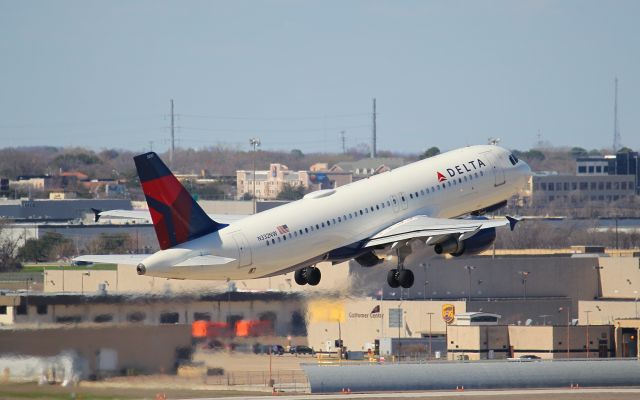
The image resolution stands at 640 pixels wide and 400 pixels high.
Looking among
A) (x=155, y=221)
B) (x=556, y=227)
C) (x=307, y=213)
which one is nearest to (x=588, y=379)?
(x=307, y=213)

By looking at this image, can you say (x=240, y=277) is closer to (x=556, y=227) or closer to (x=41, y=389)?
(x=41, y=389)

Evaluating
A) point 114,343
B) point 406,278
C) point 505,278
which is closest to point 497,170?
point 406,278

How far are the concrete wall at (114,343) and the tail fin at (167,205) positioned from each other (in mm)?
4371

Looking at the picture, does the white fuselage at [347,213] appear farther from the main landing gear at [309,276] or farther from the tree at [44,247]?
the tree at [44,247]

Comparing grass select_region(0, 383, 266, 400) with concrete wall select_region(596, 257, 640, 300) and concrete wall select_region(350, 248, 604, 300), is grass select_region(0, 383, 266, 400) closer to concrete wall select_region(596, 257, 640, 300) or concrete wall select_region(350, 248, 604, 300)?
concrete wall select_region(350, 248, 604, 300)

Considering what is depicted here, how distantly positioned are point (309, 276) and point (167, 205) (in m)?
11.6

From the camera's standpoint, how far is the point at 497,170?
296 ft

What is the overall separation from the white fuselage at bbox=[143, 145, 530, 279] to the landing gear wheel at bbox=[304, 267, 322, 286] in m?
3.11

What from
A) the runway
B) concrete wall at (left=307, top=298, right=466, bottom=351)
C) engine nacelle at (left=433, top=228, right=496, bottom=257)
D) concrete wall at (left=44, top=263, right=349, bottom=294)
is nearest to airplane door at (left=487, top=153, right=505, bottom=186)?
engine nacelle at (left=433, top=228, right=496, bottom=257)

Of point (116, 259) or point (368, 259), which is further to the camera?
point (368, 259)

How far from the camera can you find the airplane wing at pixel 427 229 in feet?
271

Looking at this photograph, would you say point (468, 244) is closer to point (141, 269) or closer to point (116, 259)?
point (116, 259)

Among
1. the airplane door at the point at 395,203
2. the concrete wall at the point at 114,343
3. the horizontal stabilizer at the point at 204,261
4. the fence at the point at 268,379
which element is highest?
the airplane door at the point at 395,203

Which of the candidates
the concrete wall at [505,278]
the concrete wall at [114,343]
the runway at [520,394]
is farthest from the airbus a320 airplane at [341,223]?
the concrete wall at [505,278]
